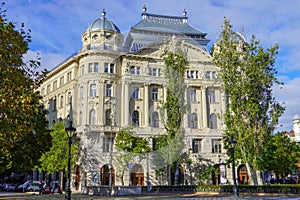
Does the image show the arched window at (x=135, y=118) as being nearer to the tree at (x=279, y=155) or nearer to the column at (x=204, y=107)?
the column at (x=204, y=107)

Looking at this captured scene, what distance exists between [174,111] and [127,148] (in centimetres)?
754

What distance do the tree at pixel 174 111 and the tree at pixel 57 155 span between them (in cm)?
1178

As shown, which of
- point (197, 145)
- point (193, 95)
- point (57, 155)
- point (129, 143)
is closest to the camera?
point (57, 155)

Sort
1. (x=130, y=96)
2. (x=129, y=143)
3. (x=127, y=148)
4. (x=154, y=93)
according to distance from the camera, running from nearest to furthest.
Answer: (x=127, y=148)
(x=129, y=143)
(x=130, y=96)
(x=154, y=93)

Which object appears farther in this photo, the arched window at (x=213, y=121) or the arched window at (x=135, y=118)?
the arched window at (x=213, y=121)

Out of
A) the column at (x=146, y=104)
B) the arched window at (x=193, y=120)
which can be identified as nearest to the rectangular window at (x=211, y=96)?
the arched window at (x=193, y=120)

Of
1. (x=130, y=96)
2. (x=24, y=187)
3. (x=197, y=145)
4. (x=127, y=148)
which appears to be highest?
(x=130, y=96)

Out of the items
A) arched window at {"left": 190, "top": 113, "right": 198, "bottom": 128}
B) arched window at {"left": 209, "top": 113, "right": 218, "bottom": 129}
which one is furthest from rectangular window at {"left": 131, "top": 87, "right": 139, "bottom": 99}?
arched window at {"left": 209, "top": 113, "right": 218, "bottom": 129}

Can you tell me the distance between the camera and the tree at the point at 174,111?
4128 cm

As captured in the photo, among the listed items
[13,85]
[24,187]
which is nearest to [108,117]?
[24,187]

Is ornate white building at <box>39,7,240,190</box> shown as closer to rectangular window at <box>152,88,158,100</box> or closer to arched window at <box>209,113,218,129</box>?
rectangular window at <box>152,88,158,100</box>

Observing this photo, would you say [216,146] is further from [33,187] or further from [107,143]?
[33,187]

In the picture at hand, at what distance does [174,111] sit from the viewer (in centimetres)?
4153

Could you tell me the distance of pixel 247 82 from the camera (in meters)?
32.5
